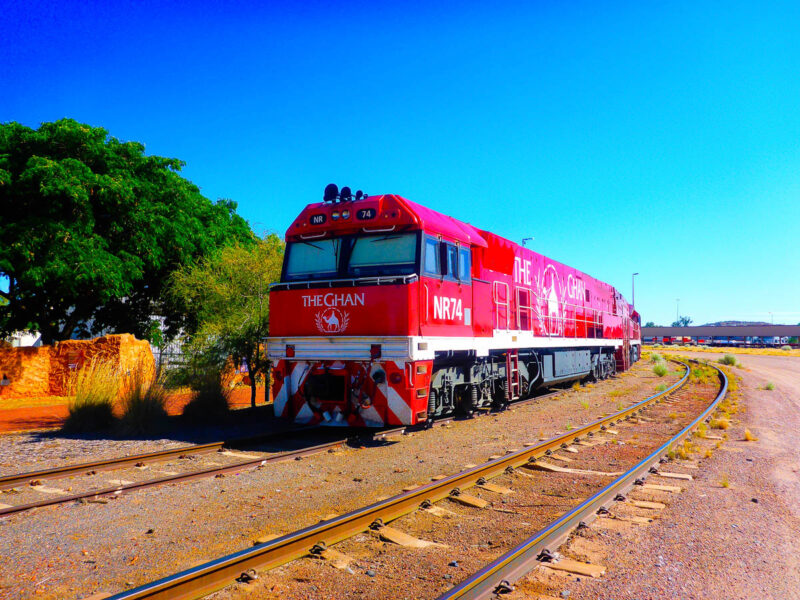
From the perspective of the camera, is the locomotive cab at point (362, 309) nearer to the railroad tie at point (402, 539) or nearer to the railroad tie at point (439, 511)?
the railroad tie at point (439, 511)

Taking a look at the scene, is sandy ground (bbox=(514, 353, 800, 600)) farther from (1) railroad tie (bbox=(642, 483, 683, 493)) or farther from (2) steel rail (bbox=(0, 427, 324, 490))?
(2) steel rail (bbox=(0, 427, 324, 490))

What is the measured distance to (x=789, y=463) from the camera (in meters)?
7.91

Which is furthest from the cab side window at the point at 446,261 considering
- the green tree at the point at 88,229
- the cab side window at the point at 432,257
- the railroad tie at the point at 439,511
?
the green tree at the point at 88,229

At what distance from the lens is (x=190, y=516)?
16.8ft

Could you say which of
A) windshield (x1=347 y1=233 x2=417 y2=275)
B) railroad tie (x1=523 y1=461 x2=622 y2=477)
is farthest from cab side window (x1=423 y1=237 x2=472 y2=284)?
railroad tie (x1=523 y1=461 x2=622 y2=477)

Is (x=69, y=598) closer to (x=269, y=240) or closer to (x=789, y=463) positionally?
(x=789, y=463)

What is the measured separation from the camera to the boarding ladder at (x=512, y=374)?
1203 centimetres

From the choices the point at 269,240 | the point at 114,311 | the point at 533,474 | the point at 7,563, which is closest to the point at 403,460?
the point at 533,474

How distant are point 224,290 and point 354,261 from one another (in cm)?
550

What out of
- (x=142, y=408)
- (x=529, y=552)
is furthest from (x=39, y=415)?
(x=529, y=552)

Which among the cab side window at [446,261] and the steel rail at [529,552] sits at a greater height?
the cab side window at [446,261]

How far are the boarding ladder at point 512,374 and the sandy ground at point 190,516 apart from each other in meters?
3.19

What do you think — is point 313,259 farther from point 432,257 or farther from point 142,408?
point 142,408

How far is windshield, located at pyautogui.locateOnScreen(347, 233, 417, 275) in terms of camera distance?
8.67 m
